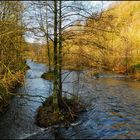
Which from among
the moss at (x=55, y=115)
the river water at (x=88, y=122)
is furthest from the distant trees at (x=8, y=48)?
the moss at (x=55, y=115)

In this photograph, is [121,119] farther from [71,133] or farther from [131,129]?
[71,133]

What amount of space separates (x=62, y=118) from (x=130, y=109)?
17.6ft

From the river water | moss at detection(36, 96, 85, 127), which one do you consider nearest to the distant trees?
the river water

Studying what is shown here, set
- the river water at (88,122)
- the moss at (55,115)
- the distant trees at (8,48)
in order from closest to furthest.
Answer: the river water at (88,122)
the moss at (55,115)
the distant trees at (8,48)

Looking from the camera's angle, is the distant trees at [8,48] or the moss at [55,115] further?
the distant trees at [8,48]

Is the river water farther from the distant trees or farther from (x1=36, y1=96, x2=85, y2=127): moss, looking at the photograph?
the distant trees

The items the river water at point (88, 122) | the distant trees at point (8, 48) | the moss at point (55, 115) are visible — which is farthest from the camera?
the distant trees at point (8, 48)

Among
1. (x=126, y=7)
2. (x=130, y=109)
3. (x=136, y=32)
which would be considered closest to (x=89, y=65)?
(x=130, y=109)

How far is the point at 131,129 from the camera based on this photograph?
12383 mm

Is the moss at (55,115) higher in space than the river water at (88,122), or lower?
higher

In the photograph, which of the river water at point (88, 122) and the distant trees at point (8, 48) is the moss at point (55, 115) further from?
the distant trees at point (8, 48)

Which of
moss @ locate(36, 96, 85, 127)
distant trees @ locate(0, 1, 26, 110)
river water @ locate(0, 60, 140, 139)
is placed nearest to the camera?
river water @ locate(0, 60, 140, 139)

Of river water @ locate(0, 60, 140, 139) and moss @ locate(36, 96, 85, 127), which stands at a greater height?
moss @ locate(36, 96, 85, 127)

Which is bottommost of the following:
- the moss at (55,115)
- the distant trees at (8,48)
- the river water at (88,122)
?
the river water at (88,122)
